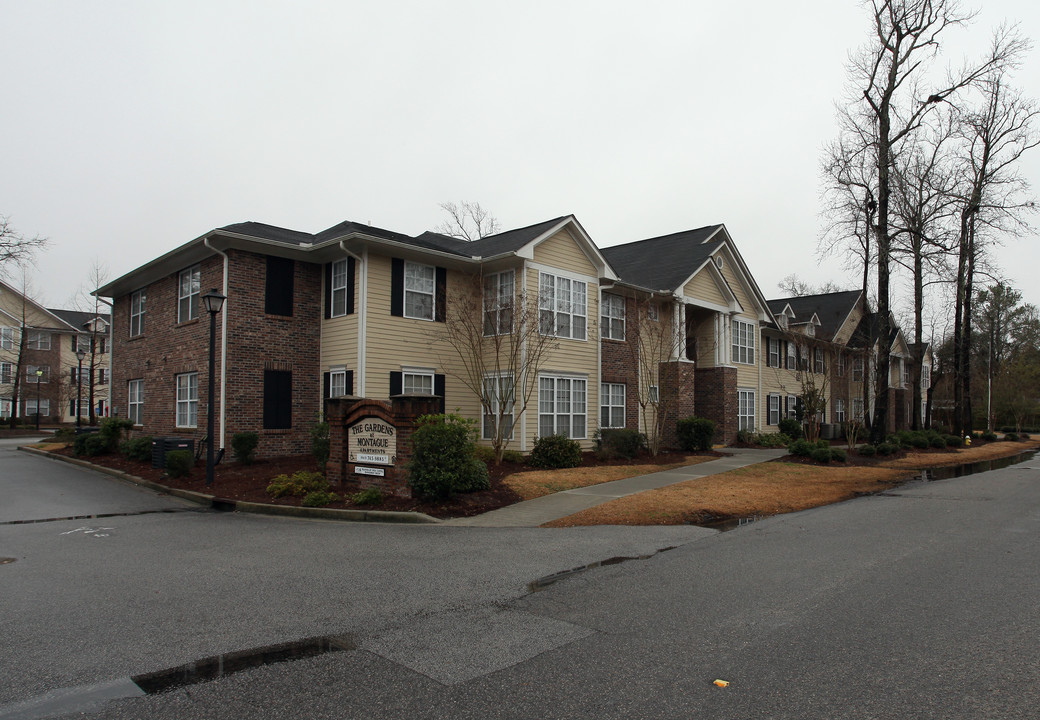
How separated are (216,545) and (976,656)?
8557mm

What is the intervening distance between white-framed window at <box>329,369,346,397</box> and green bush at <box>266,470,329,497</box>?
17.9ft

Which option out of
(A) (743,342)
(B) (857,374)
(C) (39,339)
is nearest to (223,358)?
(A) (743,342)

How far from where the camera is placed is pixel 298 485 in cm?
1305

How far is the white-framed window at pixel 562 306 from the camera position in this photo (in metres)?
20.3

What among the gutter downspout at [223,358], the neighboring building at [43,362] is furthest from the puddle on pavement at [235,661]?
the neighboring building at [43,362]

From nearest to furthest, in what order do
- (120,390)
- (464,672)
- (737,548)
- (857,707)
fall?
1. (857,707)
2. (464,672)
3. (737,548)
4. (120,390)

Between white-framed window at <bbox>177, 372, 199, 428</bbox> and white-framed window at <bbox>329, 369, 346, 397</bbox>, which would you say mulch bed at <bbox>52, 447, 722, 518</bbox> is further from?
white-framed window at <bbox>329, 369, 346, 397</bbox>

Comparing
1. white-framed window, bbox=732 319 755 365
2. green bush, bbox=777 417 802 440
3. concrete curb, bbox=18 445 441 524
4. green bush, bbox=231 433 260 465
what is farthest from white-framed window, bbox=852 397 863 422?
concrete curb, bbox=18 445 441 524

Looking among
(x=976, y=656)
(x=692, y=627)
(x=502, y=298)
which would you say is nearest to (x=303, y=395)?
(x=502, y=298)

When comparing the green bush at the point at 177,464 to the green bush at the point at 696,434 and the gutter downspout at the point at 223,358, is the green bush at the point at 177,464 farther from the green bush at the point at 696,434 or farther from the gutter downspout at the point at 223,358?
the green bush at the point at 696,434

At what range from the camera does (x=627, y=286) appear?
23219 millimetres

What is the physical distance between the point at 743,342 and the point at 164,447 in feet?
75.3

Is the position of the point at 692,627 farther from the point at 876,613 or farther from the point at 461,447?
the point at 461,447

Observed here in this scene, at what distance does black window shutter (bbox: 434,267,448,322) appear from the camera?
19.7 m
